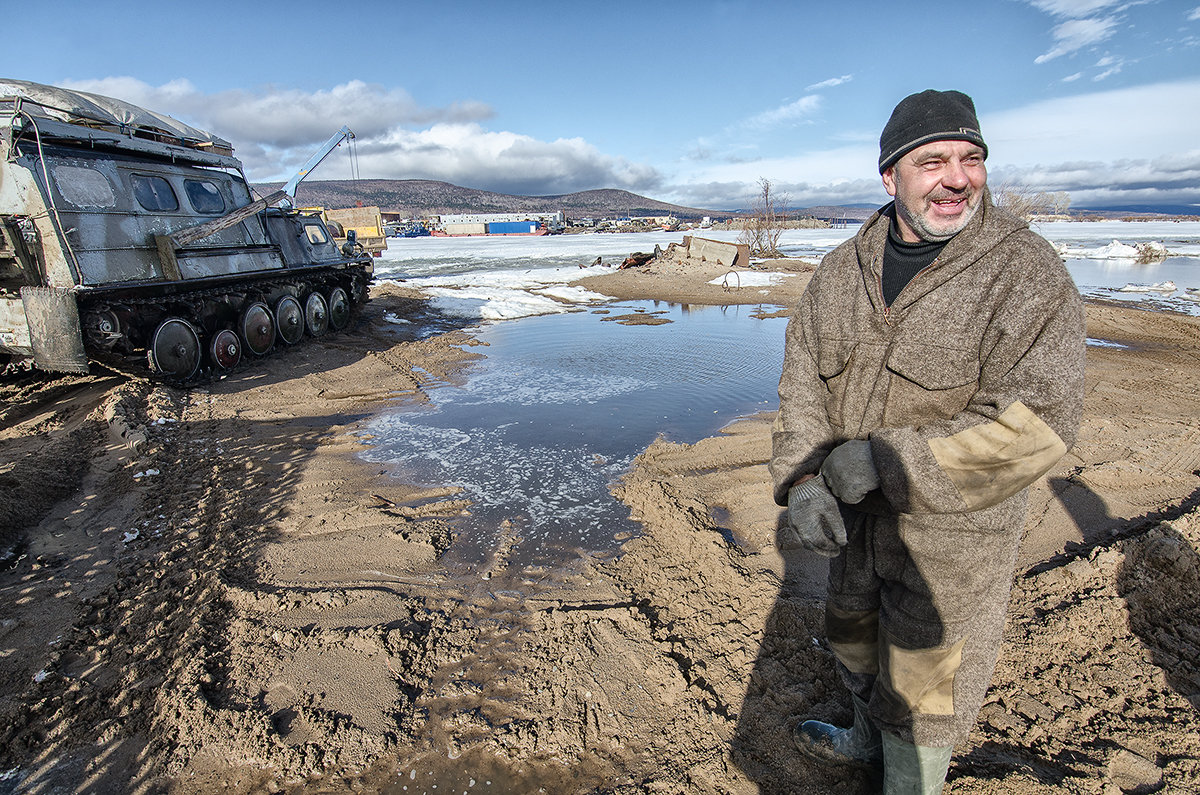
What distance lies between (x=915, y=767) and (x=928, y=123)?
2.02m

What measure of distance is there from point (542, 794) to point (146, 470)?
4618 mm

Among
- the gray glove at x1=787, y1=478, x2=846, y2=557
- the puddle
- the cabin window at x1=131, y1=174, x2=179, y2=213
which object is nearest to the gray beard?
the gray glove at x1=787, y1=478, x2=846, y2=557

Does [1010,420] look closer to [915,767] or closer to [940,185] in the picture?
[940,185]

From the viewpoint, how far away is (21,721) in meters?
2.54

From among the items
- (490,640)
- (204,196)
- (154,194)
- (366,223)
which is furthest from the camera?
(366,223)

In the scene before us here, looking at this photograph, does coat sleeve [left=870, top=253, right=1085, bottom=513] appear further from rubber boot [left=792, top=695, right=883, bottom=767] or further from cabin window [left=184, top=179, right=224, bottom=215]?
cabin window [left=184, top=179, right=224, bottom=215]

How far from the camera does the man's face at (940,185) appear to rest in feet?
5.80

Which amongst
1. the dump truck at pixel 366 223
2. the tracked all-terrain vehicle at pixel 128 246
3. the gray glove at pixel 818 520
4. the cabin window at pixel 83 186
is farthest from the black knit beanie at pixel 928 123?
the dump truck at pixel 366 223

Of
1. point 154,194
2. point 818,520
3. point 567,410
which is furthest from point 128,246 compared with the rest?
point 818,520

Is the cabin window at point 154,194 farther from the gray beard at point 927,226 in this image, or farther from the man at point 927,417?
the gray beard at point 927,226

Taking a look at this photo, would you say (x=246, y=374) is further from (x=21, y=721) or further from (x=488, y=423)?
(x=21, y=721)

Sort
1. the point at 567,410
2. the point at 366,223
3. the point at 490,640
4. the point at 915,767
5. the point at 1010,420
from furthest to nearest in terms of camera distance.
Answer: the point at 366,223 → the point at 567,410 → the point at 490,640 → the point at 915,767 → the point at 1010,420

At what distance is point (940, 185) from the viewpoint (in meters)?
1.79

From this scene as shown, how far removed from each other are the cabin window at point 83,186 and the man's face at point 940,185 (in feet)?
29.7
